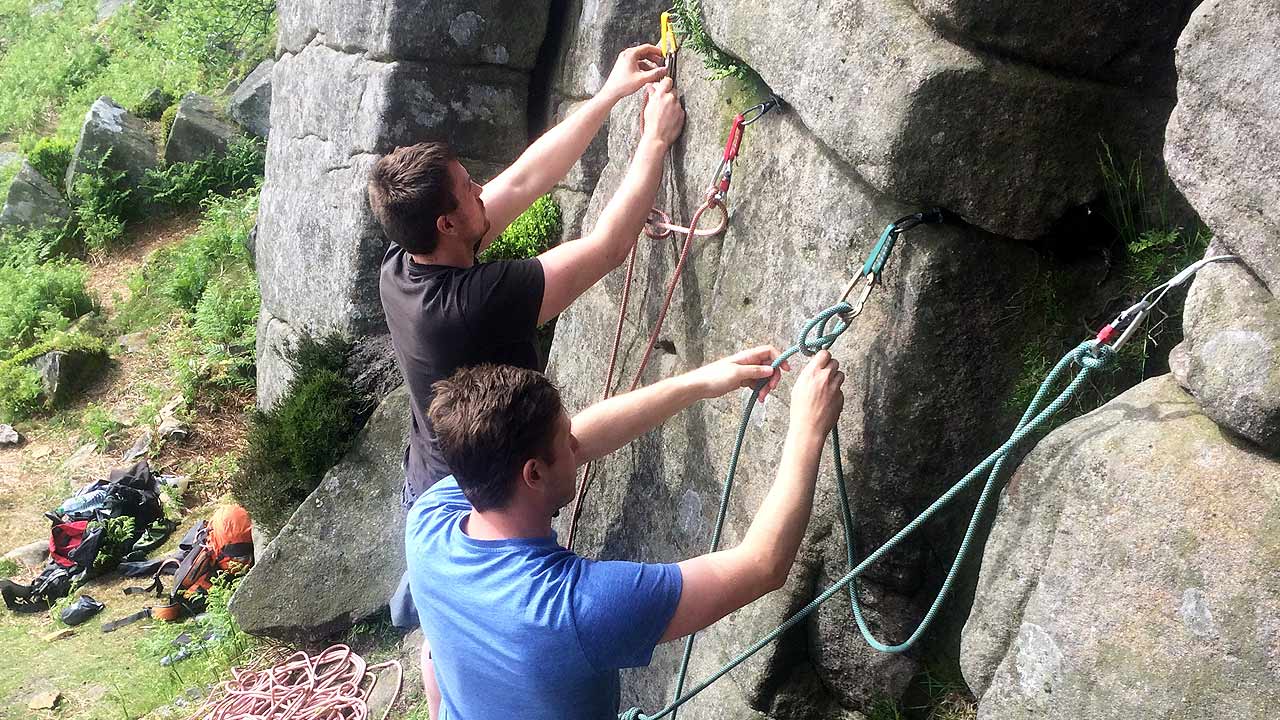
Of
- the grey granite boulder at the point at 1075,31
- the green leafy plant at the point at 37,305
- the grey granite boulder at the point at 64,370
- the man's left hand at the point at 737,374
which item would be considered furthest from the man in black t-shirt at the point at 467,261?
the green leafy plant at the point at 37,305

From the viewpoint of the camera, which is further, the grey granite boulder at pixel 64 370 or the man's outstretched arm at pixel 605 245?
the grey granite boulder at pixel 64 370

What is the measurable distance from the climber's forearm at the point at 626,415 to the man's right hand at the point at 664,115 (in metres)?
0.98

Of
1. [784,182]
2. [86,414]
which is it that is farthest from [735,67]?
[86,414]

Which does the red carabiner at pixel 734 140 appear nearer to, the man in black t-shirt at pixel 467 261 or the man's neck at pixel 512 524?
the man in black t-shirt at pixel 467 261

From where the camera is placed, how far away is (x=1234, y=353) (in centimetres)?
191

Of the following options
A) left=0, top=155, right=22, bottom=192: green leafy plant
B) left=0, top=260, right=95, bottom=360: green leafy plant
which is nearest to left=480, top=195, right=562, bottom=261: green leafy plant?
left=0, top=260, right=95, bottom=360: green leafy plant

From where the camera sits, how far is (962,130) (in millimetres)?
2465

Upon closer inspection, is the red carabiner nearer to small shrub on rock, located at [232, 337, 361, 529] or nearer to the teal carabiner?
the teal carabiner

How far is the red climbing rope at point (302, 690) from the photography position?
536 cm

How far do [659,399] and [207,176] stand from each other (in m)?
10.7

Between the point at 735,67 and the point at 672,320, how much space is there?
90 centimetres

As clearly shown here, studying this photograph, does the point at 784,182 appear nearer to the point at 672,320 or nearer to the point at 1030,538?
the point at 672,320

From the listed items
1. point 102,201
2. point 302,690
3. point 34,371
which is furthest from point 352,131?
point 102,201

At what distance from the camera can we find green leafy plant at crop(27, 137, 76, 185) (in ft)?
41.4
